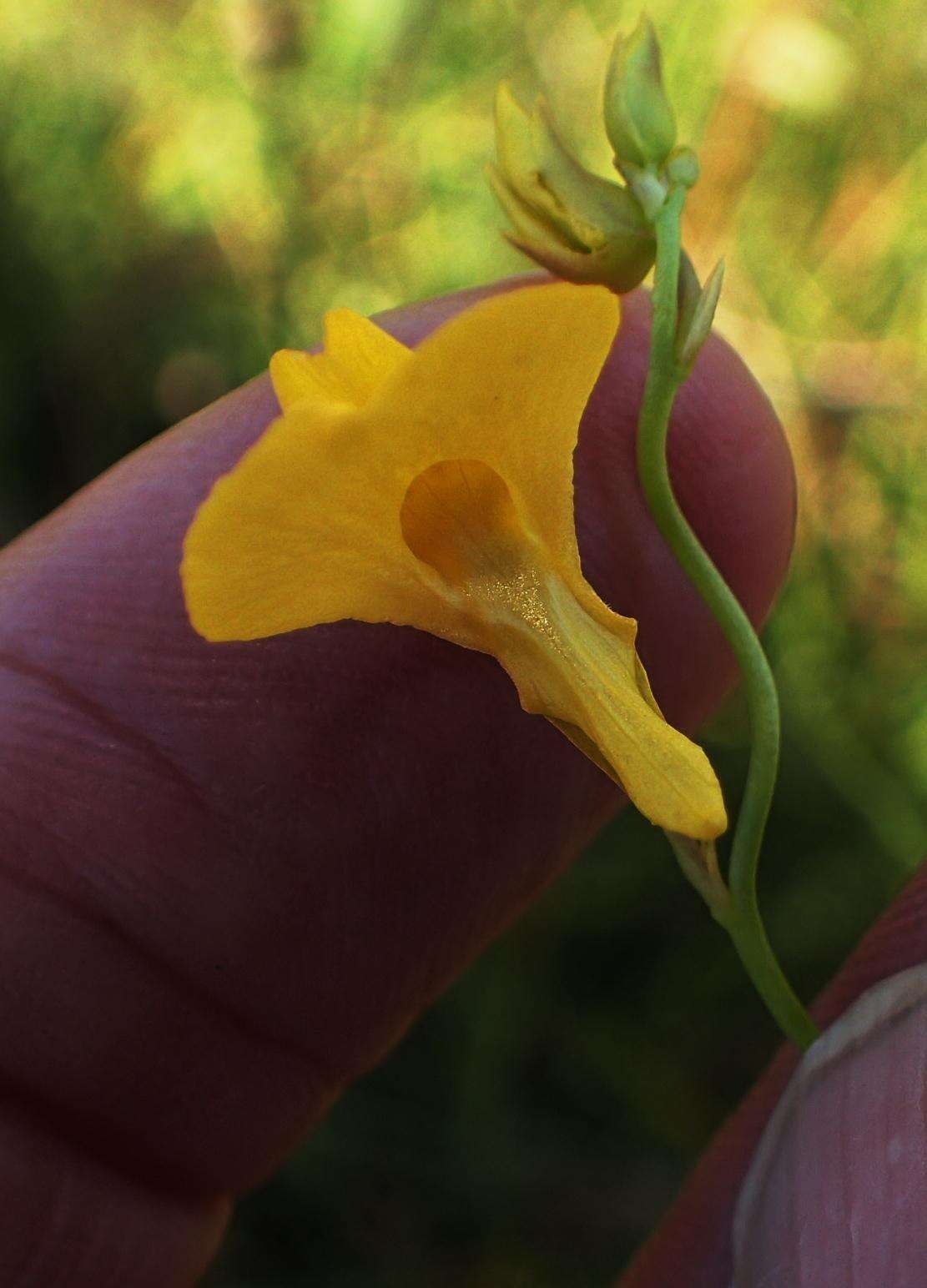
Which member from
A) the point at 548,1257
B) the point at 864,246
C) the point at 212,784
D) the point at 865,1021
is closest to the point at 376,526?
the point at 212,784

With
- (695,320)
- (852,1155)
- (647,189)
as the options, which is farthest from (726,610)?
(852,1155)

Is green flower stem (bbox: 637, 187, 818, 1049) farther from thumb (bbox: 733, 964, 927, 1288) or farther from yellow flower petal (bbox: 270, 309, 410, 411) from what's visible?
yellow flower petal (bbox: 270, 309, 410, 411)

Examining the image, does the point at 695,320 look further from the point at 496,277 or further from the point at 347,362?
the point at 496,277

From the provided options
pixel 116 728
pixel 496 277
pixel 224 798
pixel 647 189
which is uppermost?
pixel 647 189

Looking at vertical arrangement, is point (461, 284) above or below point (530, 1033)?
above

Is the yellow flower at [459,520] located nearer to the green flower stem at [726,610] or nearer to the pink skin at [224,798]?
the green flower stem at [726,610]

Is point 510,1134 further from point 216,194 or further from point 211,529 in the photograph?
point 216,194

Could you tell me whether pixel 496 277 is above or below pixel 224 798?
above
